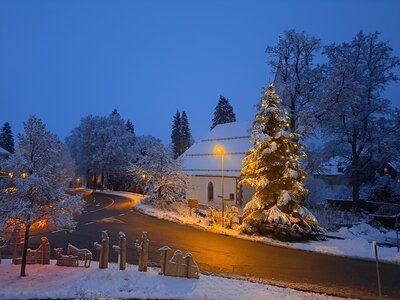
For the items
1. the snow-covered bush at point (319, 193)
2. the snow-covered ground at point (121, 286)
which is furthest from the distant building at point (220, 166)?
the snow-covered ground at point (121, 286)

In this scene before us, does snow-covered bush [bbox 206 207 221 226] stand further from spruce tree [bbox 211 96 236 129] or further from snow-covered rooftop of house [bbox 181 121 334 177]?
spruce tree [bbox 211 96 236 129]

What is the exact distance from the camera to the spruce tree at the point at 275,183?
20203 millimetres

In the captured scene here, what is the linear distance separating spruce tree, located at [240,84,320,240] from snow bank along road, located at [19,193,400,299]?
6.03 ft

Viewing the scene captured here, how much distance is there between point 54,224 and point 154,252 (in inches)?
229

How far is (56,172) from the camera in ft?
39.8

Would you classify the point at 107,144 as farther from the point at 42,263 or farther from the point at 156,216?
the point at 42,263

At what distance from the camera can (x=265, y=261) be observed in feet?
49.7

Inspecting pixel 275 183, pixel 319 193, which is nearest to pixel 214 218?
pixel 275 183

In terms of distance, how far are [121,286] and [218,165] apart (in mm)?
26532

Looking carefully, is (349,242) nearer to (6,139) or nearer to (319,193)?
(319,193)

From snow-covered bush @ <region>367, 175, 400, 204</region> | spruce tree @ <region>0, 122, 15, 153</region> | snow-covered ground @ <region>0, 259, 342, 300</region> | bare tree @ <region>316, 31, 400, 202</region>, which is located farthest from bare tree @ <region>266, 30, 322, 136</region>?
spruce tree @ <region>0, 122, 15, 153</region>

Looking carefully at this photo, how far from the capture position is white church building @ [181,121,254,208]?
33500 millimetres

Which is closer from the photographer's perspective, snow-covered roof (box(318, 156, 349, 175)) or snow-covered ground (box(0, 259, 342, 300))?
snow-covered ground (box(0, 259, 342, 300))

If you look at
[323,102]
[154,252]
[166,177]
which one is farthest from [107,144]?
[154,252]
